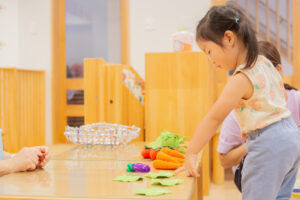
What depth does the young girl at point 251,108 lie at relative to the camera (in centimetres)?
95

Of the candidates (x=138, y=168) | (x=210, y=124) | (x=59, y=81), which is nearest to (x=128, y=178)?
(x=138, y=168)

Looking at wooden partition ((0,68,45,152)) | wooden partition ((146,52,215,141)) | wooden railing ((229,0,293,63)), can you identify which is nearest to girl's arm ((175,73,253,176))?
wooden partition ((146,52,215,141))

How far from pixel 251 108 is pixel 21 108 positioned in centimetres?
334

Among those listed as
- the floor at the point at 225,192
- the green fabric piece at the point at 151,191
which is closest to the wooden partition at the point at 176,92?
the floor at the point at 225,192

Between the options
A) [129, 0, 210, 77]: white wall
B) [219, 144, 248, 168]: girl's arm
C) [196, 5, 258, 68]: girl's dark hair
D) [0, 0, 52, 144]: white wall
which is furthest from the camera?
[0, 0, 52, 144]: white wall

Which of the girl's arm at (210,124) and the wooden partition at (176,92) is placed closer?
the girl's arm at (210,124)

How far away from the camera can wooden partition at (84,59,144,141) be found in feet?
7.82

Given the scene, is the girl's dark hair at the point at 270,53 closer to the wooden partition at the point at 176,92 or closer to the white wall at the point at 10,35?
the wooden partition at the point at 176,92

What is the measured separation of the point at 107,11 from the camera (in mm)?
4152

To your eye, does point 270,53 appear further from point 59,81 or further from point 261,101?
point 59,81

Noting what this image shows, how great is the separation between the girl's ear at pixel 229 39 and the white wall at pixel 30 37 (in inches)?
134

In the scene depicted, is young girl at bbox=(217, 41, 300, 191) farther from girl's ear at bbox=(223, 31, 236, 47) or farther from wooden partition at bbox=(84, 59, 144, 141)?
wooden partition at bbox=(84, 59, 144, 141)

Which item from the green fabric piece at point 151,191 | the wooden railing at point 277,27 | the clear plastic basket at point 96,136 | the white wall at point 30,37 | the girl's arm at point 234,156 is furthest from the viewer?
the white wall at point 30,37

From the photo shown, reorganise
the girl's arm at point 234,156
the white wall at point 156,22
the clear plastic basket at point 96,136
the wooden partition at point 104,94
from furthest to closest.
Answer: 1. the white wall at point 156,22
2. the wooden partition at point 104,94
3. the clear plastic basket at point 96,136
4. the girl's arm at point 234,156
